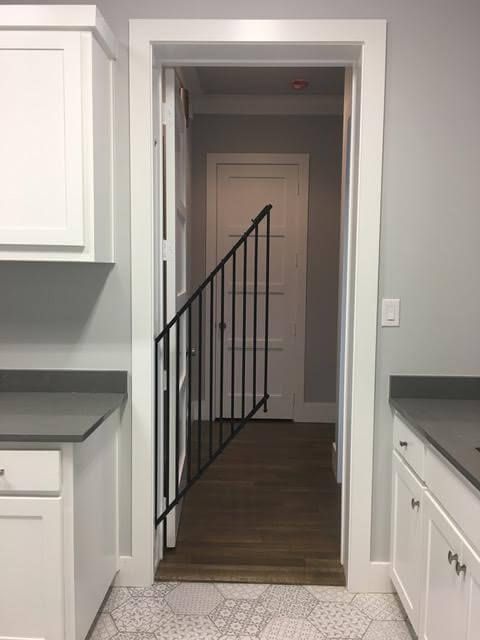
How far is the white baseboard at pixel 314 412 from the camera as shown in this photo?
4961mm

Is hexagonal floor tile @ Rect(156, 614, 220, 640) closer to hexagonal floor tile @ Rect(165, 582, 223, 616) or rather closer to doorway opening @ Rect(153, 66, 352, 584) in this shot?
hexagonal floor tile @ Rect(165, 582, 223, 616)

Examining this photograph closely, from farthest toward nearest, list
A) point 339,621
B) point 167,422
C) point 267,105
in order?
point 267,105 → point 167,422 → point 339,621

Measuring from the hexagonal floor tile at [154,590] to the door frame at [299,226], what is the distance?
273 cm

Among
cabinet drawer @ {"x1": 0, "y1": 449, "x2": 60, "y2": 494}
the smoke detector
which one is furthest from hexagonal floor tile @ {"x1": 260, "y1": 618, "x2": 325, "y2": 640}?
the smoke detector

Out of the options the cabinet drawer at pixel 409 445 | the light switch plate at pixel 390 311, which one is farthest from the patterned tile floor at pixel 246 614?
the light switch plate at pixel 390 311

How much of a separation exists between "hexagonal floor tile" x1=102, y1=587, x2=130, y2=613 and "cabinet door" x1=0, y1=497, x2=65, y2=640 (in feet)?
1.46

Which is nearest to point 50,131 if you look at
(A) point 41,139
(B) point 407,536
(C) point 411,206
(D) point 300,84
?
(A) point 41,139

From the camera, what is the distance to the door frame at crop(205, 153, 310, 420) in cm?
477

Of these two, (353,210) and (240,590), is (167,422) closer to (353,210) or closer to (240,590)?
(240,590)

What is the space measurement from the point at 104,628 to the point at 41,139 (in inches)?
71.9

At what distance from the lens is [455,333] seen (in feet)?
7.41

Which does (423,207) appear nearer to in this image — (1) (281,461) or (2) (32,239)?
(2) (32,239)

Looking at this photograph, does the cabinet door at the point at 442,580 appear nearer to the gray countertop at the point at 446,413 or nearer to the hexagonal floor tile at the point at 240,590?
the gray countertop at the point at 446,413

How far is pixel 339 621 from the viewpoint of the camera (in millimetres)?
2152
